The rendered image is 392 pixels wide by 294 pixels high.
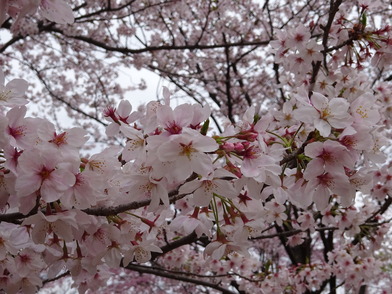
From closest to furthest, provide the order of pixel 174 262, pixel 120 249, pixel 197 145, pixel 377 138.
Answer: pixel 197 145, pixel 120 249, pixel 377 138, pixel 174 262

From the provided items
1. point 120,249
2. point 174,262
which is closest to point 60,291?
point 174,262

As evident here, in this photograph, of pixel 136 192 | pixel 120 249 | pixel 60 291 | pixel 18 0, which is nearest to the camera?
pixel 18 0

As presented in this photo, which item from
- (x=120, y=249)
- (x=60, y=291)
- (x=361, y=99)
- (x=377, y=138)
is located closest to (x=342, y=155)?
(x=361, y=99)

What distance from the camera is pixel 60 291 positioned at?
45.1 ft

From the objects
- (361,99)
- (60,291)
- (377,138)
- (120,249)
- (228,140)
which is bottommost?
(120,249)

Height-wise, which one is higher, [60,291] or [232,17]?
[232,17]

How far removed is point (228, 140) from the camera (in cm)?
137

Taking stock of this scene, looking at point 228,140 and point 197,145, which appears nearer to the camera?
point 197,145

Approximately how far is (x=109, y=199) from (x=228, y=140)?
501 millimetres

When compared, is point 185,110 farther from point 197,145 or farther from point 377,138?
point 377,138

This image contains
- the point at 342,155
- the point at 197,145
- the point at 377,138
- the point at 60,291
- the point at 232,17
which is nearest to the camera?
the point at 197,145

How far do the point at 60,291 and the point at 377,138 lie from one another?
46.0ft

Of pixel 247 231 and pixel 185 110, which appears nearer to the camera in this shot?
pixel 185 110

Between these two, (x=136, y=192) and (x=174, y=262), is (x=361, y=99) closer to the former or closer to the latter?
(x=136, y=192)
